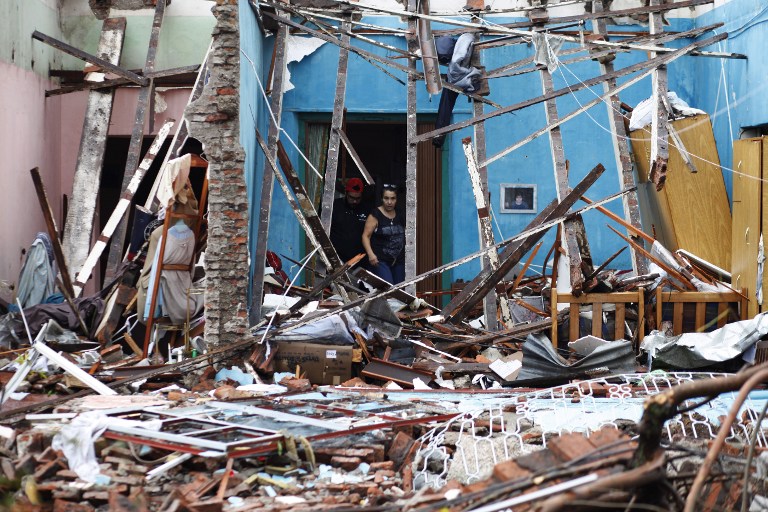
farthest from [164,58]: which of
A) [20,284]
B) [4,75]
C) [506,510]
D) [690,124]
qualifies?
[506,510]

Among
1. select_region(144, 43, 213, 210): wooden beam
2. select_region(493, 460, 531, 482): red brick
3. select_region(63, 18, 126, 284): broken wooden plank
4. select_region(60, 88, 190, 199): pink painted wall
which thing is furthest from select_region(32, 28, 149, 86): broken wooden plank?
select_region(493, 460, 531, 482): red brick

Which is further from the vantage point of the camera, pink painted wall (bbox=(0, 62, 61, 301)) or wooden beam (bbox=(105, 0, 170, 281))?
pink painted wall (bbox=(0, 62, 61, 301))

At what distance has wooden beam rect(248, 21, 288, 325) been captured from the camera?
9945 mm

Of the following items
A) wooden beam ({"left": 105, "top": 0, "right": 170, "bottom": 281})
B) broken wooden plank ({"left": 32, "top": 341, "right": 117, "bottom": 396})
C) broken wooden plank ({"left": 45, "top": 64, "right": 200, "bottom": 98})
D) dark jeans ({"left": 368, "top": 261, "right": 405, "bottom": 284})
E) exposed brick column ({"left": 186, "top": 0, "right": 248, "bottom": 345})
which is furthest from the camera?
broken wooden plank ({"left": 45, "top": 64, "right": 200, "bottom": 98})

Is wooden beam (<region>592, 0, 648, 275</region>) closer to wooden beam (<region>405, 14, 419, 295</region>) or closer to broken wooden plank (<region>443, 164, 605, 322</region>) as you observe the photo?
broken wooden plank (<region>443, 164, 605, 322</region>)

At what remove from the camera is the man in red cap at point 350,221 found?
13001 mm

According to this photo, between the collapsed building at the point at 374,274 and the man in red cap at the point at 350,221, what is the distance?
475 millimetres

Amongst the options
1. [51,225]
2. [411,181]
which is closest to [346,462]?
[51,225]

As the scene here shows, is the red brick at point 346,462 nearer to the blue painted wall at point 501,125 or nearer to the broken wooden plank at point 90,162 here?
the broken wooden plank at point 90,162

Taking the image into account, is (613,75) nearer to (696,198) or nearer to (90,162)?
(696,198)

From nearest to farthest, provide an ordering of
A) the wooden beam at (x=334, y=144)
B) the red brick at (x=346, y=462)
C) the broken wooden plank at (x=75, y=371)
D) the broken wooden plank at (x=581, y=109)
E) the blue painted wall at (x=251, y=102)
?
the red brick at (x=346, y=462)
the broken wooden plank at (x=75, y=371)
the blue painted wall at (x=251, y=102)
the broken wooden plank at (x=581, y=109)
the wooden beam at (x=334, y=144)

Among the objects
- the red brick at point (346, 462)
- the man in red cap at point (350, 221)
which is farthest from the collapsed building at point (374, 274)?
the man in red cap at point (350, 221)

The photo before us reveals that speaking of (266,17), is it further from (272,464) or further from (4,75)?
(272,464)

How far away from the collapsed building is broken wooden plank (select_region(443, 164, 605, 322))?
0.06m
